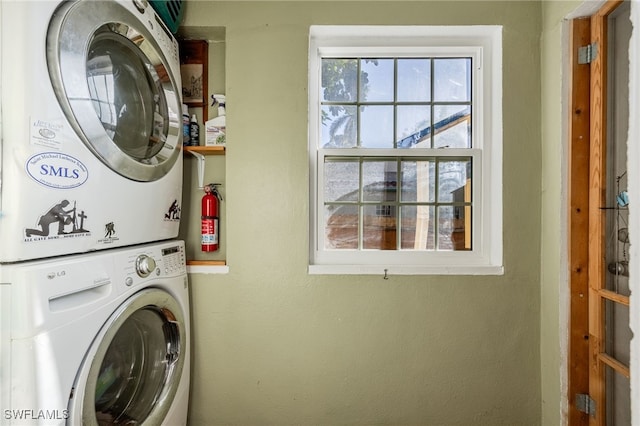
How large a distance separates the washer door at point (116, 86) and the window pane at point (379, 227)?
100 centimetres

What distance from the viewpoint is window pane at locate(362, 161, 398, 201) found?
1651mm

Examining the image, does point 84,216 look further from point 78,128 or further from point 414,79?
point 414,79

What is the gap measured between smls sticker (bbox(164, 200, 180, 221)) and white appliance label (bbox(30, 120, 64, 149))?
525mm

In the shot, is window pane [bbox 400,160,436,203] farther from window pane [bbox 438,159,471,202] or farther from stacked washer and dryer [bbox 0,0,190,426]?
stacked washer and dryer [bbox 0,0,190,426]

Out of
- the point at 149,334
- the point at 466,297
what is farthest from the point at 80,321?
the point at 466,297

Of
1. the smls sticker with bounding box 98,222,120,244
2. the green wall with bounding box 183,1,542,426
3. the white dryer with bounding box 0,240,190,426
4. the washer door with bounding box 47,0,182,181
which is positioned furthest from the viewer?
the green wall with bounding box 183,1,542,426

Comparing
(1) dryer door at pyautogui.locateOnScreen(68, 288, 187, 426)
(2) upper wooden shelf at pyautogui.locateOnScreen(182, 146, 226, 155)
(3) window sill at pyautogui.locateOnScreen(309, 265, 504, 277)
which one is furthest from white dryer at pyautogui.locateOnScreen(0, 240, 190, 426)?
(3) window sill at pyautogui.locateOnScreen(309, 265, 504, 277)

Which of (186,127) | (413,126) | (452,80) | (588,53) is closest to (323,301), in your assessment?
(413,126)

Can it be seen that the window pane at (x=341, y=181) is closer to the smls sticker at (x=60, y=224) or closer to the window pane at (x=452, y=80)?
the window pane at (x=452, y=80)

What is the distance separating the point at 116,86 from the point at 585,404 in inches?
88.6

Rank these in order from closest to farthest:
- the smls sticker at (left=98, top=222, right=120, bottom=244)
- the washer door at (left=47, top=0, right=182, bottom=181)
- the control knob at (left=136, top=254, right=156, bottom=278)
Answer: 1. the washer door at (left=47, top=0, right=182, bottom=181)
2. the smls sticker at (left=98, top=222, right=120, bottom=244)
3. the control knob at (left=136, top=254, right=156, bottom=278)

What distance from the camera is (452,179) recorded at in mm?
1646

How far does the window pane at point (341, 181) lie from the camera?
5.44 feet

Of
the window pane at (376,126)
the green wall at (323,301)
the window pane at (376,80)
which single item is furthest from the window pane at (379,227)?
the window pane at (376,80)
